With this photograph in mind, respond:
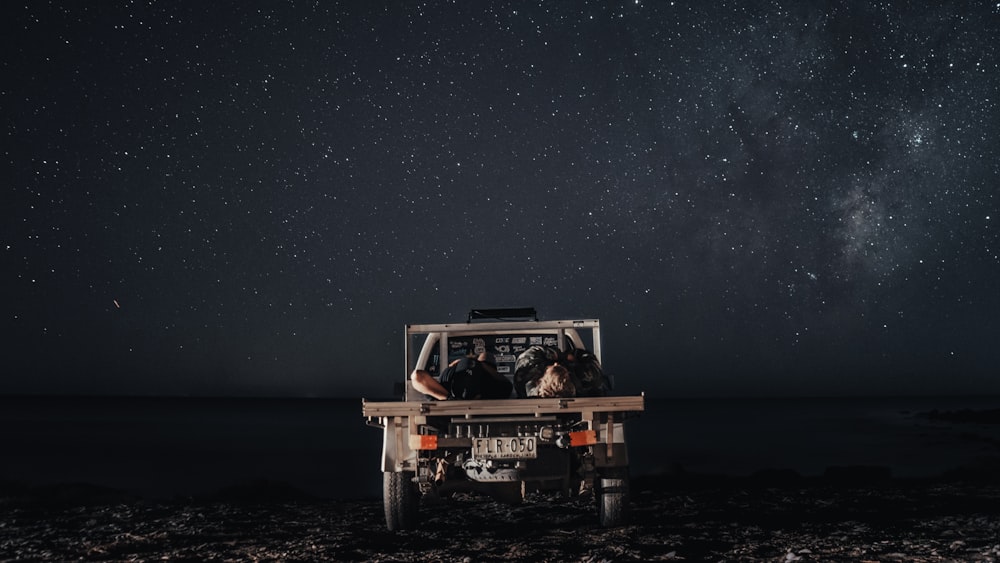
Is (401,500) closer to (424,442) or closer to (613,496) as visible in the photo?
(424,442)

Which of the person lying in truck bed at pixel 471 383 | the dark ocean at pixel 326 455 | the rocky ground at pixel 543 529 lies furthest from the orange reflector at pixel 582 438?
the dark ocean at pixel 326 455

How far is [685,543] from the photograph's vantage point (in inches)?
261

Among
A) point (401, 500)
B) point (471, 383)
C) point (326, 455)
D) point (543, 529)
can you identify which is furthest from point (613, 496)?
point (326, 455)

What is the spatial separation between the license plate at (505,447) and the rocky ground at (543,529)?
0.86m

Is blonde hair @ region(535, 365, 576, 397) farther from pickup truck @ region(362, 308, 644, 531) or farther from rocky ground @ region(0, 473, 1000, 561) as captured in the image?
rocky ground @ region(0, 473, 1000, 561)

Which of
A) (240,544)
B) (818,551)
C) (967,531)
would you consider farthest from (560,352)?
(967,531)

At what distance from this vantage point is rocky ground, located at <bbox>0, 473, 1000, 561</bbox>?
6.28 metres

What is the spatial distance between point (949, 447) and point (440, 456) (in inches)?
1457

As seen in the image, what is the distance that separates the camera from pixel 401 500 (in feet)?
23.1

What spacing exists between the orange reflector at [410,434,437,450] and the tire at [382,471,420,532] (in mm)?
528

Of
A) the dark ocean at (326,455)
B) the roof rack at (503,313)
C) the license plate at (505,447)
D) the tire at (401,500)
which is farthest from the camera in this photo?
the dark ocean at (326,455)

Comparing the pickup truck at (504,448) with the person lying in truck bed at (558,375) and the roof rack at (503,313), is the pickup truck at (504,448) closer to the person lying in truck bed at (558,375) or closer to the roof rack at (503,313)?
the person lying in truck bed at (558,375)

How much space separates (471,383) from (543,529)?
1883 mm

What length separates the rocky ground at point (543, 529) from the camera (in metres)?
6.28
